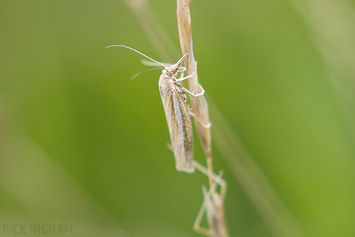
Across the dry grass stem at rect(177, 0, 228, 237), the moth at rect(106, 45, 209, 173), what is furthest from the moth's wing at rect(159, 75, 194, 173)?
the dry grass stem at rect(177, 0, 228, 237)

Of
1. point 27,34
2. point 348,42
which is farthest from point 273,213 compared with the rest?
point 27,34

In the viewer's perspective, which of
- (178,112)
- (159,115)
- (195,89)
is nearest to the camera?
(195,89)

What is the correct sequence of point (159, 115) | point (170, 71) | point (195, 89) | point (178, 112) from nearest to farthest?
point (195, 89) → point (170, 71) → point (178, 112) → point (159, 115)

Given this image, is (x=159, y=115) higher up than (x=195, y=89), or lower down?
higher up

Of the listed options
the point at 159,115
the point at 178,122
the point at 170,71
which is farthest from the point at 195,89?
the point at 159,115

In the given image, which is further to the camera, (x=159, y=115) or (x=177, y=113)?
(x=159, y=115)

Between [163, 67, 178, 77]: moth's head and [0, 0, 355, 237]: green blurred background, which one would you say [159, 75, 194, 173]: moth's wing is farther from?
[0, 0, 355, 237]: green blurred background

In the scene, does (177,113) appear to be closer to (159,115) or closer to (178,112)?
(178,112)
